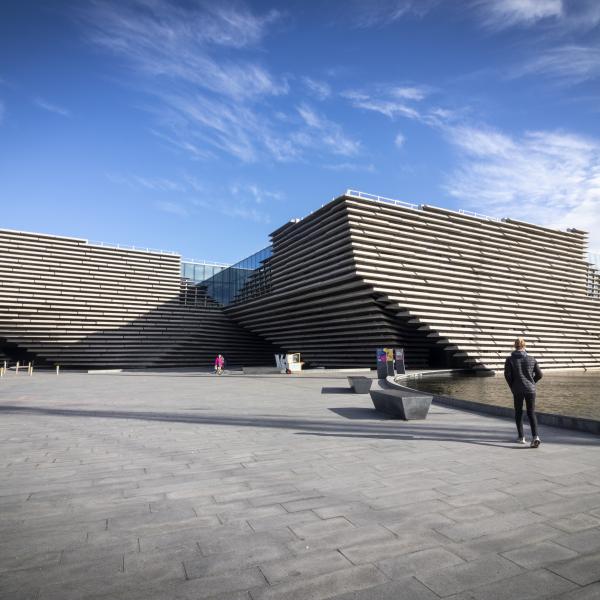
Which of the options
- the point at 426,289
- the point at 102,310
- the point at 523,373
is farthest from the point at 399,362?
the point at 102,310

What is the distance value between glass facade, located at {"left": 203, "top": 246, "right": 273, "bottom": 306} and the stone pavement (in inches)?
1439

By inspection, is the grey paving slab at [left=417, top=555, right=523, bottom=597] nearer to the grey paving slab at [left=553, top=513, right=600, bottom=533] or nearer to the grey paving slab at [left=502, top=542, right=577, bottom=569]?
the grey paving slab at [left=502, top=542, right=577, bottom=569]

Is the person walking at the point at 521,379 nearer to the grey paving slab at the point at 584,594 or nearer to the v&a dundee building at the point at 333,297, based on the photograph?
the grey paving slab at the point at 584,594

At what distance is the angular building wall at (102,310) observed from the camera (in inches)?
1571

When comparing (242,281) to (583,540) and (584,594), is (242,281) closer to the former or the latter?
(583,540)

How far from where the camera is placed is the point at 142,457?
20.7ft

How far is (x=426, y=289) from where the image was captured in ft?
108

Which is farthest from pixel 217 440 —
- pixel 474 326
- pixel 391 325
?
pixel 474 326

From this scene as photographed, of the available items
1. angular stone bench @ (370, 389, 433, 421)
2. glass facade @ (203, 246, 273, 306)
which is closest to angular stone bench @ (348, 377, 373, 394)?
angular stone bench @ (370, 389, 433, 421)

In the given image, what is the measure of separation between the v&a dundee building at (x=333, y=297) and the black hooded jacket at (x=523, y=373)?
930 inches

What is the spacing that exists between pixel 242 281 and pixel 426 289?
23.6 m

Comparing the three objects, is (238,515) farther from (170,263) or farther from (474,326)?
(170,263)

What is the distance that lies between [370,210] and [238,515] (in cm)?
3074

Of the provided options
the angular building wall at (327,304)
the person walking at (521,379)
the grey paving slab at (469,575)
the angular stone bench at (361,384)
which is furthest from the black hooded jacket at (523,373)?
the angular building wall at (327,304)
